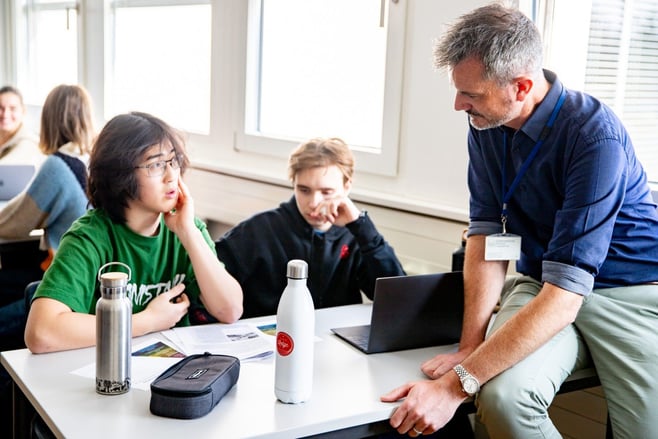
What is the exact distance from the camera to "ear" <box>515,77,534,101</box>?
176 centimetres

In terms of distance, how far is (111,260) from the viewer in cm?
195

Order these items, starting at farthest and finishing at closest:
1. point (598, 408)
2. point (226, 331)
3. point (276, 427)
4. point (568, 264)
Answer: point (598, 408), point (226, 331), point (568, 264), point (276, 427)

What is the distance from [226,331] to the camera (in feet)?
6.28

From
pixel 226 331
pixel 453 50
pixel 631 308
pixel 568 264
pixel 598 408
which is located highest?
pixel 453 50

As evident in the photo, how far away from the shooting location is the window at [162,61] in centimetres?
411

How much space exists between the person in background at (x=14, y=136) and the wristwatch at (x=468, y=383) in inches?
137

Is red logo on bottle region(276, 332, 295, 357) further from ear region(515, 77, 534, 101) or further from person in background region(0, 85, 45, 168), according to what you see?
person in background region(0, 85, 45, 168)

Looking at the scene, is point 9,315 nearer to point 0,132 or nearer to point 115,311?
point 115,311

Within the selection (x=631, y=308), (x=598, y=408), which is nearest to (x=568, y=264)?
(x=631, y=308)

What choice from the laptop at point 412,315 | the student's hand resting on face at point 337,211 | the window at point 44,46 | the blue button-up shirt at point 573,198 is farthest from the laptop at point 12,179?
the blue button-up shirt at point 573,198

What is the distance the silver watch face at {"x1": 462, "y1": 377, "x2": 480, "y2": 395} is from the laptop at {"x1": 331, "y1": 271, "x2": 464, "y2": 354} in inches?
10.3

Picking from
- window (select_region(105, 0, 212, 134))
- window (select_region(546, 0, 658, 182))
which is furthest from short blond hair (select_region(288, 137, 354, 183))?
window (select_region(105, 0, 212, 134))

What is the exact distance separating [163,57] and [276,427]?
343 cm

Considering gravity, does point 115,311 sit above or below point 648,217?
below
